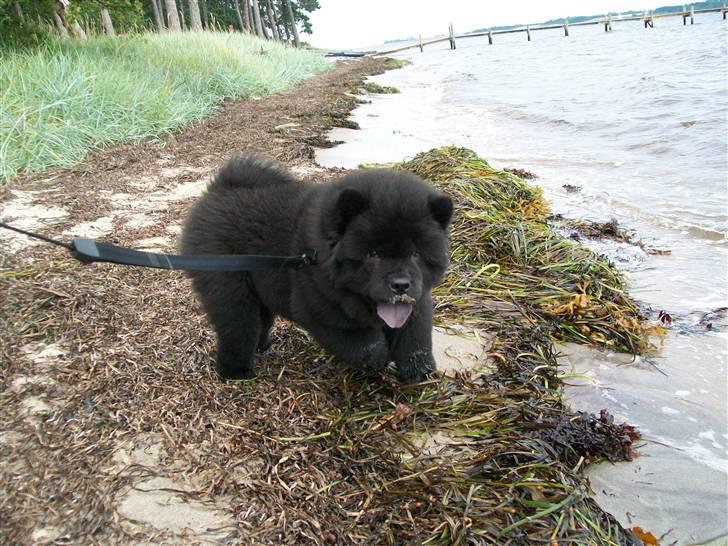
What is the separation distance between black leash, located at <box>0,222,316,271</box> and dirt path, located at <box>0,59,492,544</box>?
0.78 metres

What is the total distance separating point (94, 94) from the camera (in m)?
9.31

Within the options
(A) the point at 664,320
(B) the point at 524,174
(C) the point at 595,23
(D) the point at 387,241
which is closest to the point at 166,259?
(D) the point at 387,241

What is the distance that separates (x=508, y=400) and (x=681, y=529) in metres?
0.97

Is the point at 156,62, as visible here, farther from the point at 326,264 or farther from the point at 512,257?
the point at 326,264

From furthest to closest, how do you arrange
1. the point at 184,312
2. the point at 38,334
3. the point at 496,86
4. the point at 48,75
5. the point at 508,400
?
the point at 496,86
the point at 48,75
the point at 184,312
the point at 38,334
the point at 508,400

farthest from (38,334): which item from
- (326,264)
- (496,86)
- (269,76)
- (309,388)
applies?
(496,86)

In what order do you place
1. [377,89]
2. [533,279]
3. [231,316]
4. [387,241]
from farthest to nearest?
[377,89], [533,279], [231,316], [387,241]

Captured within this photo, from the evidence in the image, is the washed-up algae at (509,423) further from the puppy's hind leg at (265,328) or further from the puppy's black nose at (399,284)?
the puppy's hind leg at (265,328)

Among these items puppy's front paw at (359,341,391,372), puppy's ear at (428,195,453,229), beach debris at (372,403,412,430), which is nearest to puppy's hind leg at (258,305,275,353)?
puppy's front paw at (359,341,391,372)

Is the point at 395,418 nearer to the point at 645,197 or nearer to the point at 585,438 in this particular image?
the point at 585,438

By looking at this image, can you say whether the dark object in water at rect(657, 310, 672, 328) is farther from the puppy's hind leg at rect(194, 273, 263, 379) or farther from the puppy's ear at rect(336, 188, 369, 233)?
the puppy's hind leg at rect(194, 273, 263, 379)

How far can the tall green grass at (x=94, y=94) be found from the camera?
768 centimetres

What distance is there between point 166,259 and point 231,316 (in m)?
0.75

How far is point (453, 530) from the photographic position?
7.13 ft
